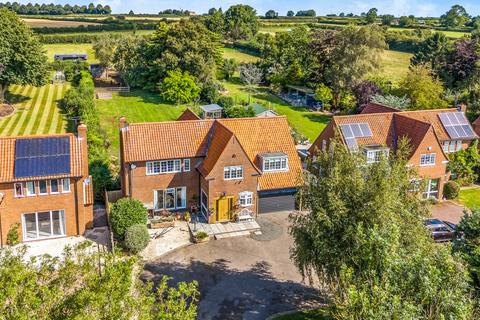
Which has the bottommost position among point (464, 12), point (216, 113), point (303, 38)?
point (216, 113)

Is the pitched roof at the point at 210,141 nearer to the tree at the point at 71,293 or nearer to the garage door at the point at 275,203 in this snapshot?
the garage door at the point at 275,203

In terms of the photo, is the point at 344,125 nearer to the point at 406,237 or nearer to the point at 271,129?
the point at 271,129

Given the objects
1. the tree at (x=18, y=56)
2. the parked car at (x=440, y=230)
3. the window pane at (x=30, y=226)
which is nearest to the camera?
the window pane at (x=30, y=226)

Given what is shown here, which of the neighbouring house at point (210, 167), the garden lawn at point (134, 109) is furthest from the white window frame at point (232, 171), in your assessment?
the garden lawn at point (134, 109)

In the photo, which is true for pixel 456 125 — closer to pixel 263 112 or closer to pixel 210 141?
pixel 210 141

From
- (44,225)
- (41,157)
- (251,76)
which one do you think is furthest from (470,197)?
(251,76)

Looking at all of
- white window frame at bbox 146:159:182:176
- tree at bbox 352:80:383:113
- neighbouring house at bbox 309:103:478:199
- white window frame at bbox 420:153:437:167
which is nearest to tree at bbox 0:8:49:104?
white window frame at bbox 146:159:182:176

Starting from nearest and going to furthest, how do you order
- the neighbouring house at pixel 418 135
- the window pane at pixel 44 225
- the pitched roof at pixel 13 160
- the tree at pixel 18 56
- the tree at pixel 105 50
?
the pitched roof at pixel 13 160 → the window pane at pixel 44 225 → the neighbouring house at pixel 418 135 → the tree at pixel 18 56 → the tree at pixel 105 50

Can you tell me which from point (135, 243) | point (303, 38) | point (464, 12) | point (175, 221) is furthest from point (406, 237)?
point (464, 12)
